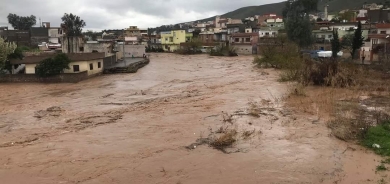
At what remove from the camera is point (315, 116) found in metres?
12.7

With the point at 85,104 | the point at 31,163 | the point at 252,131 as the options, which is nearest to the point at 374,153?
the point at 252,131

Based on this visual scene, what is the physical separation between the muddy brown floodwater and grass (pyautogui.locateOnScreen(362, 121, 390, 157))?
0.35 meters

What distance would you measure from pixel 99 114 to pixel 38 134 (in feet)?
10.0

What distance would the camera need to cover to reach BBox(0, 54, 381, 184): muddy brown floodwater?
788 cm

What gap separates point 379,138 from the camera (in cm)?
938

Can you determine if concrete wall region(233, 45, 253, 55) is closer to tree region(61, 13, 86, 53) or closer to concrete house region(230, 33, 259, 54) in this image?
concrete house region(230, 33, 259, 54)

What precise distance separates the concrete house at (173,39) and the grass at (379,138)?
51217 millimetres

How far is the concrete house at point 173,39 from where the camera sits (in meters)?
61.2

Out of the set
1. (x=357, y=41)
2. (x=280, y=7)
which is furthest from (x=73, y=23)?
(x=280, y=7)

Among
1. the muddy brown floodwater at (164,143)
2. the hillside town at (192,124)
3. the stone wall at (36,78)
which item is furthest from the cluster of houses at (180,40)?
the muddy brown floodwater at (164,143)

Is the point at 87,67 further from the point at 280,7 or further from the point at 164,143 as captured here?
the point at 280,7

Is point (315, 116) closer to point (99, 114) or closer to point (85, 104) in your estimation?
point (99, 114)

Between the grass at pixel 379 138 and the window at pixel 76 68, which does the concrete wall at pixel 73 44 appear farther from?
the grass at pixel 379 138

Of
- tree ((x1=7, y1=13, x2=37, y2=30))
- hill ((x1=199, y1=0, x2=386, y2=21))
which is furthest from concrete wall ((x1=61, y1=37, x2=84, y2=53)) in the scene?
hill ((x1=199, y1=0, x2=386, y2=21))
